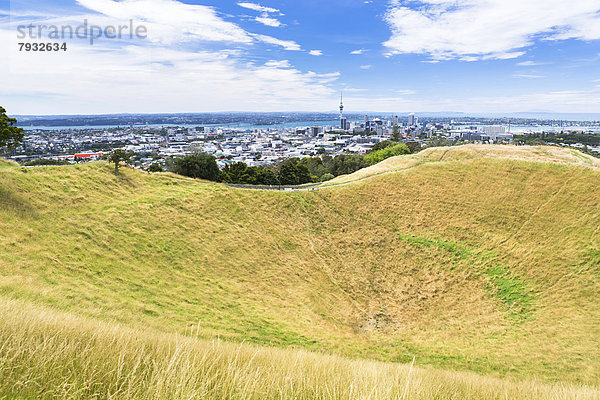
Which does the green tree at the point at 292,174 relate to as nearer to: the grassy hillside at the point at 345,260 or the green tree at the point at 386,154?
the grassy hillside at the point at 345,260

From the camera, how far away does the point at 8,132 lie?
21203mm

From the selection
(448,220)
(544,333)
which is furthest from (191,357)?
(448,220)

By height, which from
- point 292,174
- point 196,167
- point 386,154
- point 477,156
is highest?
point 386,154

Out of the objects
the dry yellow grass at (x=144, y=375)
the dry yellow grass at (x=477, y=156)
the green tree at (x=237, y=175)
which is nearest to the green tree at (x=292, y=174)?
the green tree at (x=237, y=175)

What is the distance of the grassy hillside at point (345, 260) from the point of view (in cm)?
1537

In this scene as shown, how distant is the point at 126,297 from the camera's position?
598 inches

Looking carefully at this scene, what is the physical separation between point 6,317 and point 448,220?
102 ft

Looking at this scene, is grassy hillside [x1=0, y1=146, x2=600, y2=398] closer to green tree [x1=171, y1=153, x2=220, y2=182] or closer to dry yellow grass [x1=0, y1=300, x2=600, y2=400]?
dry yellow grass [x1=0, y1=300, x2=600, y2=400]

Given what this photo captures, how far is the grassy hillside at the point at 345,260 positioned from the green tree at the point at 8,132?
2.01 metres

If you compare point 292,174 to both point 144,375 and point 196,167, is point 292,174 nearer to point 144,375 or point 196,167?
point 196,167

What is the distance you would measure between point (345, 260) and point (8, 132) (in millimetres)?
26221

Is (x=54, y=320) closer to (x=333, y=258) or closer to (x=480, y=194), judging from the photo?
(x=333, y=258)

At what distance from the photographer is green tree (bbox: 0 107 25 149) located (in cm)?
2100

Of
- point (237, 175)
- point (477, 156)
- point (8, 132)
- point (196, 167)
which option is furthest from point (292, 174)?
point (8, 132)
